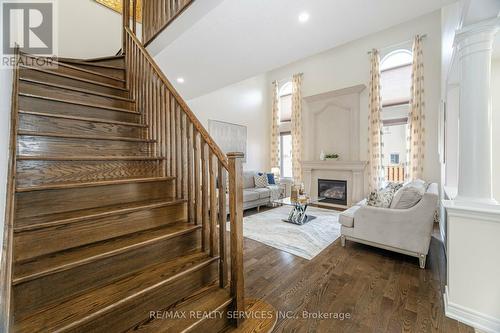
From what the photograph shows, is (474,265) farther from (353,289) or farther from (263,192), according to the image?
(263,192)

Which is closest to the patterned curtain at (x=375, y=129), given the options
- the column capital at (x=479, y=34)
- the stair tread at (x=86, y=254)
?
the column capital at (x=479, y=34)

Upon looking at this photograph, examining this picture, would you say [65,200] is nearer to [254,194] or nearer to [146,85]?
[146,85]

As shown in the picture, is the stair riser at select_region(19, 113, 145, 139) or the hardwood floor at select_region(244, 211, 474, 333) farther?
the stair riser at select_region(19, 113, 145, 139)

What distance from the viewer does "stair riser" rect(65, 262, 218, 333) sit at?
44.3 inches

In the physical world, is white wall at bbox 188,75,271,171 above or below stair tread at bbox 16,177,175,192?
above

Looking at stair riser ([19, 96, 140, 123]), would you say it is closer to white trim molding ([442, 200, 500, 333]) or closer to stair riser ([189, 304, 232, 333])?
stair riser ([189, 304, 232, 333])

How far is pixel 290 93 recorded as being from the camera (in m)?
7.16

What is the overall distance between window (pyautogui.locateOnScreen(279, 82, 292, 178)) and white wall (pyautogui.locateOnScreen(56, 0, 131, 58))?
4879 millimetres

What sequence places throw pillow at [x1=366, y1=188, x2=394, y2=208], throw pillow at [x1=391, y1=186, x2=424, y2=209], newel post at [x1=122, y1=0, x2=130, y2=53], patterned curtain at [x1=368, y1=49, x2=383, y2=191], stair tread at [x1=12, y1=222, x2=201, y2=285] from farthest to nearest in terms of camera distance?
patterned curtain at [x1=368, y1=49, x2=383, y2=191] → newel post at [x1=122, y1=0, x2=130, y2=53] → throw pillow at [x1=366, y1=188, x2=394, y2=208] → throw pillow at [x1=391, y1=186, x2=424, y2=209] → stair tread at [x1=12, y1=222, x2=201, y2=285]

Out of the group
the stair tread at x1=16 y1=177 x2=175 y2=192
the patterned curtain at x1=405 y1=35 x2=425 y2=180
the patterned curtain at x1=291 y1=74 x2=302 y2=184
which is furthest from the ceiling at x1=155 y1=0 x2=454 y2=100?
the patterned curtain at x1=291 y1=74 x2=302 y2=184

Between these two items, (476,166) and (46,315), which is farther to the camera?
(476,166)

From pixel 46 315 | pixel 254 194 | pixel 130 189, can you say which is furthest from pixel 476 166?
pixel 254 194

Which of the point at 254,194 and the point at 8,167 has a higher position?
the point at 8,167

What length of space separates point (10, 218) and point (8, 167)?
0.34 meters
